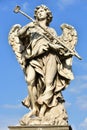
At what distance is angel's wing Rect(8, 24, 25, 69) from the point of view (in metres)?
15.3

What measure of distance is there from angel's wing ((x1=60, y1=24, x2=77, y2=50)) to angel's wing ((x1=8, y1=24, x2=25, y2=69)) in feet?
4.44

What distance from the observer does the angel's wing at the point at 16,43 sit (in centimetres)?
1530

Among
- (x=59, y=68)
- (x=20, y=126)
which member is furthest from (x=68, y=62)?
(x=20, y=126)

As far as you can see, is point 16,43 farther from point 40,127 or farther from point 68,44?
point 40,127

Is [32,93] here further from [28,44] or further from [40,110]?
[28,44]

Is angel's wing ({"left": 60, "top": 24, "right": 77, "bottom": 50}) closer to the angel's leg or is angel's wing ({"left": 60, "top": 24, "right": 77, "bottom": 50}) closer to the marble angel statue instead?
the marble angel statue

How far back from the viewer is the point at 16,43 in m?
15.4

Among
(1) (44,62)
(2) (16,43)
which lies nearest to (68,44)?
(1) (44,62)

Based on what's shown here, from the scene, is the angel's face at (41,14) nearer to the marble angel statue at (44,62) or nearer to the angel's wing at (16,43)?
the marble angel statue at (44,62)

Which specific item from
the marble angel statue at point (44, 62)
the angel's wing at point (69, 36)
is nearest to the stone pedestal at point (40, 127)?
the marble angel statue at point (44, 62)

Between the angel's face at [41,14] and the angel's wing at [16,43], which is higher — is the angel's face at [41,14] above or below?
above

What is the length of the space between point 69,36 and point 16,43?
1.72 metres

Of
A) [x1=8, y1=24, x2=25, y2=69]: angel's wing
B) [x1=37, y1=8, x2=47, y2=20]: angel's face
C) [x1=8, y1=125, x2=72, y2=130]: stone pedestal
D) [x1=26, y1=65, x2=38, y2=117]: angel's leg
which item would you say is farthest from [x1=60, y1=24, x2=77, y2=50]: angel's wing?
[x1=8, y1=125, x2=72, y2=130]: stone pedestal

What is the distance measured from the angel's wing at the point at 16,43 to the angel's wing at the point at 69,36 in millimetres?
1354
